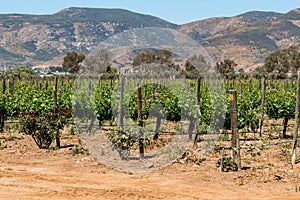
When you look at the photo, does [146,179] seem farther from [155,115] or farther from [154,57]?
[155,115]

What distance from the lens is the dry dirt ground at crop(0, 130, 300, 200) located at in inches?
304

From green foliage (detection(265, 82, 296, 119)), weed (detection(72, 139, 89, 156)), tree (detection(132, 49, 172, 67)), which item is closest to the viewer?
tree (detection(132, 49, 172, 67))

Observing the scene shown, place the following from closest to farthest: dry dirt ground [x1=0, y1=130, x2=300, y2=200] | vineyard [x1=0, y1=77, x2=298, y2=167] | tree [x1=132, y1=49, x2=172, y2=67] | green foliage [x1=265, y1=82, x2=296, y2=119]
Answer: dry dirt ground [x1=0, y1=130, x2=300, y2=200]
tree [x1=132, y1=49, x2=172, y2=67]
vineyard [x1=0, y1=77, x2=298, y2=167]
green foliage [x1=265, y1=82, x2=296, y2=119]

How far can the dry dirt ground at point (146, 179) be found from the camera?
771cm

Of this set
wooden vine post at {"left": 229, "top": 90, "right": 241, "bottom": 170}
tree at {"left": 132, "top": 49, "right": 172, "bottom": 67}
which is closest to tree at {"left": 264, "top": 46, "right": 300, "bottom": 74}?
tree at {"left": 132, "top": 49, "right": 172, "bottom": 67}

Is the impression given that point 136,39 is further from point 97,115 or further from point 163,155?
point 97,115

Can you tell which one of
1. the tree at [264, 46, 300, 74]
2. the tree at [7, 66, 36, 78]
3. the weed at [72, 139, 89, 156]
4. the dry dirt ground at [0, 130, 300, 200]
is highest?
the tree at [264, 46, 300, 74]

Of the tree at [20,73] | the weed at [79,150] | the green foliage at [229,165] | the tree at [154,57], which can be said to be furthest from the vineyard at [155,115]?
the tree at [20,73]

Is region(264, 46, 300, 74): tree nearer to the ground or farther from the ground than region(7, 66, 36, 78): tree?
farther from the ground

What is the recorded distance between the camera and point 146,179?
29.2 ft

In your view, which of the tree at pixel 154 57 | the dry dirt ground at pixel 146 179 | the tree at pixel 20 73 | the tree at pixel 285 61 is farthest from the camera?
the tree at pixel 285 61

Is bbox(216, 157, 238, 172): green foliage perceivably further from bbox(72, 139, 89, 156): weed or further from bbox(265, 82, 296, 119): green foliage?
bbox(265, 82, 296, 119): green foliage

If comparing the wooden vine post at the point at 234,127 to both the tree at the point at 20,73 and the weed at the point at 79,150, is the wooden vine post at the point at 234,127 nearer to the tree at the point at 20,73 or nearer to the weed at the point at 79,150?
the weed at the point at 79,150

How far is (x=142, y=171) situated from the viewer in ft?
31.6
